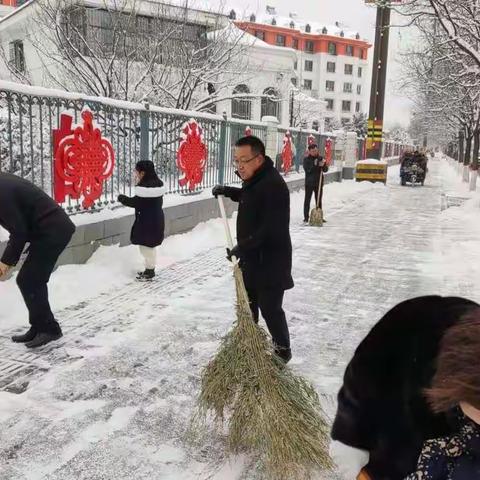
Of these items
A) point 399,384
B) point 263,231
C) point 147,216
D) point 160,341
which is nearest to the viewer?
point 399,384

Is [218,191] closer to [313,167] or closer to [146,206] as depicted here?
[146,206]

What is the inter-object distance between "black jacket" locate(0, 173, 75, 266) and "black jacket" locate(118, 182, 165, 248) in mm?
1909

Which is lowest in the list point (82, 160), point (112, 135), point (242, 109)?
point (82, 160)

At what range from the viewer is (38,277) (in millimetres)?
3986

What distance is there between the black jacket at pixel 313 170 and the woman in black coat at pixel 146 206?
4966 millimetres

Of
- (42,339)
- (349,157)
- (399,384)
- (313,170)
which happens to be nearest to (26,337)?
(42,339)

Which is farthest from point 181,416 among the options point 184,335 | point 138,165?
point 138,165

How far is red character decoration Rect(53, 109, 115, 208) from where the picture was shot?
5957 millimetres

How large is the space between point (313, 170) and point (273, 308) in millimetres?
7311

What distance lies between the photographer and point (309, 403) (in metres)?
2.82

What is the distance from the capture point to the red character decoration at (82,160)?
19.5ft

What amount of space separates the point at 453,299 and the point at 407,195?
17.1 meters

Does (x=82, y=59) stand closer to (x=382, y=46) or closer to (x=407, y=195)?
(x=407, y=195)

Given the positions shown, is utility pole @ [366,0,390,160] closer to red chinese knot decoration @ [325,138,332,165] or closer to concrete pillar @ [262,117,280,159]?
→ red chinese knot decoration @ [325,138,332,165]
